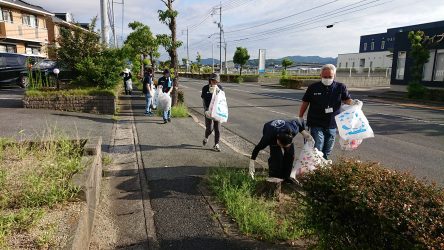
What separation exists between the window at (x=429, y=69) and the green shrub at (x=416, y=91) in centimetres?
308

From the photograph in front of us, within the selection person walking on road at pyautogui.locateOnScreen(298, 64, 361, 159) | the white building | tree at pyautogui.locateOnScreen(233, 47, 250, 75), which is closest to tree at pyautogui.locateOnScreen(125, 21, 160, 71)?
person walking on road at pyautogui.locateOnScreen(298, 64, 361, 159)

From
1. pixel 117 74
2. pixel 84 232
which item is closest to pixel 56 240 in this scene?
pixel 84 232

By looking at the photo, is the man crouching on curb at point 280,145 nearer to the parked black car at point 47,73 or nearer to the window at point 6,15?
the parked black car at point 47,73

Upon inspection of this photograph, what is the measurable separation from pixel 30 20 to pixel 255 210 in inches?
1482

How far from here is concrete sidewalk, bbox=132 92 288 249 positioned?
3443 mm

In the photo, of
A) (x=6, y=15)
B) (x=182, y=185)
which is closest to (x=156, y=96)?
(x=182, y=185)

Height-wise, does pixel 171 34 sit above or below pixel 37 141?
above

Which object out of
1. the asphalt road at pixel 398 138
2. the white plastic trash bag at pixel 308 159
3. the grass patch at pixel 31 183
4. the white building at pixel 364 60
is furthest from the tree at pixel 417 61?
the white building at pixel 364 60

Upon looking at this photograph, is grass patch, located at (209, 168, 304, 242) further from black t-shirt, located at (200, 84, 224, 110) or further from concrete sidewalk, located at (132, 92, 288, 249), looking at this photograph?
black t-shirt, located at (200, 84, 224, 110)

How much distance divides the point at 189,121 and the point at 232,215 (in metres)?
7.16

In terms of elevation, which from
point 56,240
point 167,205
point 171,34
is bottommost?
point 167,205

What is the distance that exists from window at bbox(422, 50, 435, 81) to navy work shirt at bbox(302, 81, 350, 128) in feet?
73.5

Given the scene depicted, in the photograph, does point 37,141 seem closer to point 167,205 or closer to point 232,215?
point 167,205

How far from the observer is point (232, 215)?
12.8ft
